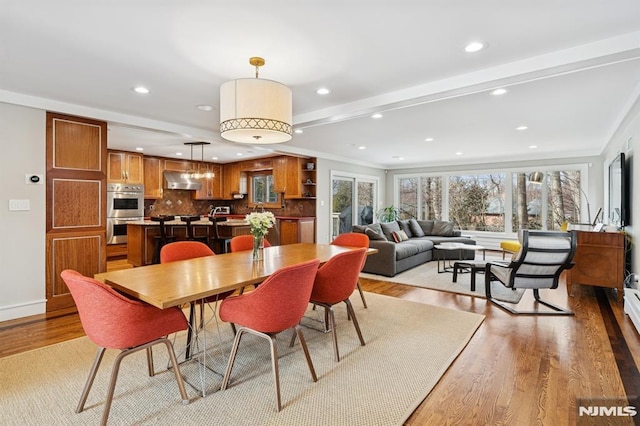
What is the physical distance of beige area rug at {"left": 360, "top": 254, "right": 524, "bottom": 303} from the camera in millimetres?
4309

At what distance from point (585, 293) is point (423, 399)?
3.71 meters

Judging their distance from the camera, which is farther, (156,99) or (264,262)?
(156,99)

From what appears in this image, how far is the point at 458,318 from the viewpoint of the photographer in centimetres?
338

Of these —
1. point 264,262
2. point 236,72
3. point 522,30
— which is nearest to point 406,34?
point 522,30

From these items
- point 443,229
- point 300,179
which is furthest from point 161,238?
point 443,229

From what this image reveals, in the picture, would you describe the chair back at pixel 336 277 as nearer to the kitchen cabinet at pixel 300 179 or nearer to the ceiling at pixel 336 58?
the ceiling at pixel 336 58

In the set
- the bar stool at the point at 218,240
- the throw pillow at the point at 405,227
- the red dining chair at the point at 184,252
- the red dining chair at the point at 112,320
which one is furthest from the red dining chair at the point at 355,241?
the throw pillow at the point at 405,227

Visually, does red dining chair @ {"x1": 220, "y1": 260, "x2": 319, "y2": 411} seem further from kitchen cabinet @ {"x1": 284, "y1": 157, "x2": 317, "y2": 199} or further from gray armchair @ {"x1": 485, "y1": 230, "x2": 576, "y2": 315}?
kitchen cabinet @ {"x1": 284, "y1": 157, "x2": 317, "y2": 199}

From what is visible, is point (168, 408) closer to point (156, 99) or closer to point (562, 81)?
point (156, 99)

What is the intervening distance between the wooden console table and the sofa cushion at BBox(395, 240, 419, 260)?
220 centimetres

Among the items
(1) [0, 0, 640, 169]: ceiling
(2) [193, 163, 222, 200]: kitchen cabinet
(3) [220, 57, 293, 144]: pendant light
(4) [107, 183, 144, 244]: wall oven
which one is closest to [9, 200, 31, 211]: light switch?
(1) [0, 0, 640, 169]: ceiling

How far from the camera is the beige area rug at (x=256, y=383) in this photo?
6.06 feet

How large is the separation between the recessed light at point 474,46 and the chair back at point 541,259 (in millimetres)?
2011

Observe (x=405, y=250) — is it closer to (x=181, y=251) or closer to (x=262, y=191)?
(x=181, y=251)
